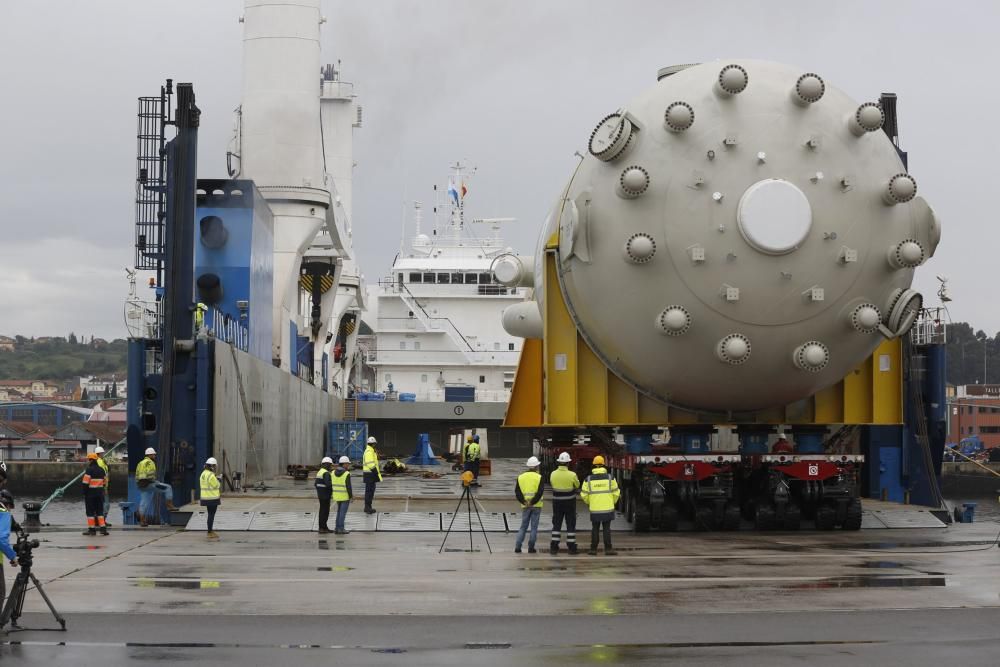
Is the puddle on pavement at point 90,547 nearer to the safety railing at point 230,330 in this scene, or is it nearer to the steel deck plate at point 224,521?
the steel deck plate at point 224,521

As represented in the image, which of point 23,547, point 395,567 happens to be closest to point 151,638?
point 23,547

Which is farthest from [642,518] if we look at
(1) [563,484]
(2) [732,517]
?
(1) [563,484]

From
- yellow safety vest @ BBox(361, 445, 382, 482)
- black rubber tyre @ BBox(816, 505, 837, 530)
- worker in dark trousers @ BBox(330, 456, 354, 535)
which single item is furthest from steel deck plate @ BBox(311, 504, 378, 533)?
black rubber tyre @ BBox(816, 505, 837, 530)

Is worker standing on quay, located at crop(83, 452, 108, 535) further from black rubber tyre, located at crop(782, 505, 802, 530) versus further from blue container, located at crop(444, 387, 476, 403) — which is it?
blue container, located at crop(444, 387, 476, 403)

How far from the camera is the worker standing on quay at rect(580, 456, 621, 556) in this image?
17891 mm

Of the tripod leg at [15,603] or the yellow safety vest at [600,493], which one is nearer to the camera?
the tripod leg at [15,603]

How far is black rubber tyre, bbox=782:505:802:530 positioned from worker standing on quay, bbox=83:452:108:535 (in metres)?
10.3

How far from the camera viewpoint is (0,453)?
84.4 metres

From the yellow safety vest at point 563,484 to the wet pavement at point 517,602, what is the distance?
887mm

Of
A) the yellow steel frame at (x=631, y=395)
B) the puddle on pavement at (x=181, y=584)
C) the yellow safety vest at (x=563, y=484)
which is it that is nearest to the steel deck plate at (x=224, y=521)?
the yellow steel frame at (x=631, y=395)

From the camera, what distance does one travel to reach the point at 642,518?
66.9 feet

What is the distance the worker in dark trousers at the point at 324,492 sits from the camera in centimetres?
2103

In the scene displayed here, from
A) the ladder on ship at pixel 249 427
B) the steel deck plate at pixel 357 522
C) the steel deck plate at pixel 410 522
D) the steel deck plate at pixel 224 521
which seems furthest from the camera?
the ladder on ship at pixel 249 427

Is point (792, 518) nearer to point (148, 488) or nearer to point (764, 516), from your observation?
point (764, 516)
